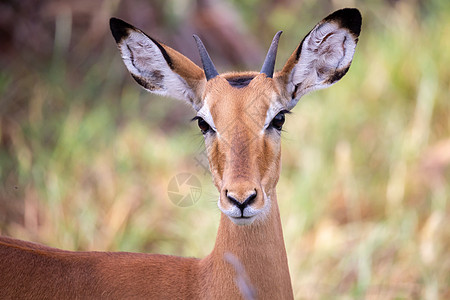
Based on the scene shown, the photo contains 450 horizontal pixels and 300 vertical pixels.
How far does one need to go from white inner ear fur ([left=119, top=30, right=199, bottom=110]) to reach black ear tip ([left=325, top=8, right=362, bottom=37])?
1053mm

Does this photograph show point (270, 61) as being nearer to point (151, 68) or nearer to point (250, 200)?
point (151, 68)

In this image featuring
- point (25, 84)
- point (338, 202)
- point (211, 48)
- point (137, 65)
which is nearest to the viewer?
point (137, 65)

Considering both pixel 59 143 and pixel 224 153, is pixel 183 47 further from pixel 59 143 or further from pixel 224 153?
pixel 224 153

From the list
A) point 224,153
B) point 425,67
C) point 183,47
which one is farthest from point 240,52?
point 224,153

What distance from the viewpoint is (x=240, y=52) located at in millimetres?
10922

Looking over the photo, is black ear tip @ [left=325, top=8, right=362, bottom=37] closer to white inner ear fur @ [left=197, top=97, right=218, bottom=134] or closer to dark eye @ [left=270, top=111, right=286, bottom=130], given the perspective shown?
dark eye @ [left=270, top=111, right=286, bottom=130]

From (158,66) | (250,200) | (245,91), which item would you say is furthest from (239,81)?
(250,200)

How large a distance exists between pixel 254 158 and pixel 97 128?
186 inches

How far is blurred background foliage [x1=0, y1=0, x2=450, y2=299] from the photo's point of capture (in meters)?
6.44

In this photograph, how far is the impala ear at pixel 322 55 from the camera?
3814 mm

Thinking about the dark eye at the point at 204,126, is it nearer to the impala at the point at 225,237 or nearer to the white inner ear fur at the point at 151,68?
the impala at the point at 225,237

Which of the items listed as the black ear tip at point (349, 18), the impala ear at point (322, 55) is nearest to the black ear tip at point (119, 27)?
the impala ear at point (322, 55)

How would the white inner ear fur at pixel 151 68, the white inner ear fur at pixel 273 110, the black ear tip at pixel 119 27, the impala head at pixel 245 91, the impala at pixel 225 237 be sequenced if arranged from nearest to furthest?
the impala head at pixel 245 91 → the impala at pixel 225 237 → the white inner ear fur at pixel 273 110 → the black ear tip at pixel 119 27 → the white inner ear fur at pixel 151 68

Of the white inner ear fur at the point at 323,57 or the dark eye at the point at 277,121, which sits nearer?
the dark eye at the point at 277,121
